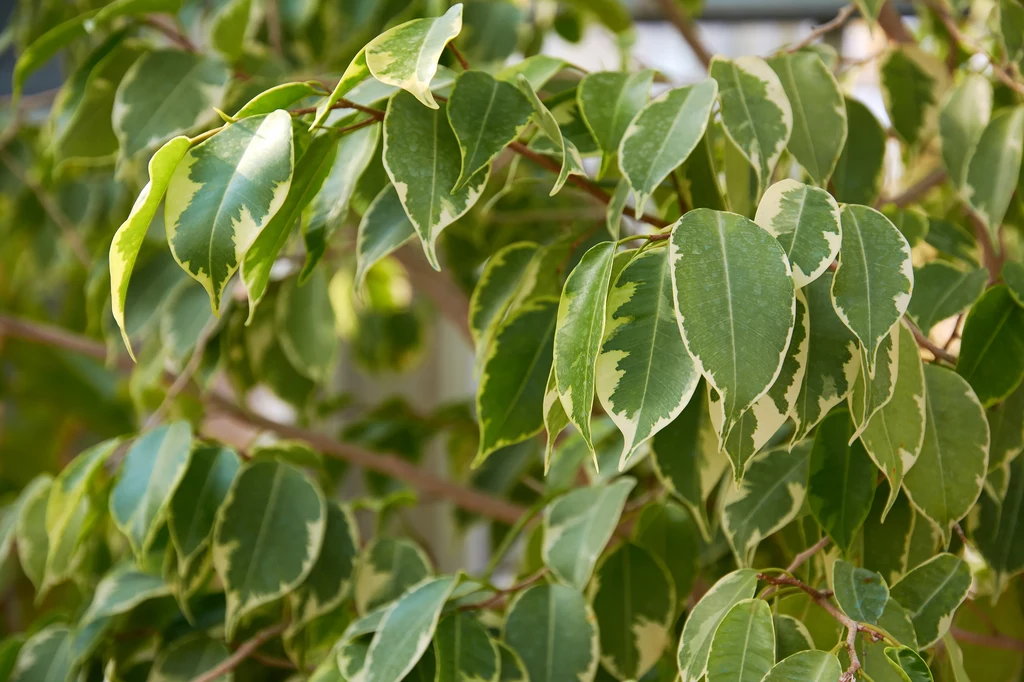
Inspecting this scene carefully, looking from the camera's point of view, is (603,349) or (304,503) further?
(304,503)

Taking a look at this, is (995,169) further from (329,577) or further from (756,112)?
(329,577)

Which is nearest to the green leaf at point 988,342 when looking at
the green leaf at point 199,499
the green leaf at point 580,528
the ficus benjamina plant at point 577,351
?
the ficus benjamina plant at point 577,351

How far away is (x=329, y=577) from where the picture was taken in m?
0.61

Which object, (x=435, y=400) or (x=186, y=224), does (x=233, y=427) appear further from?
(x=186, y=224)

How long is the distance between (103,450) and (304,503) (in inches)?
5.8

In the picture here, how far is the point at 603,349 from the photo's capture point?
36cm

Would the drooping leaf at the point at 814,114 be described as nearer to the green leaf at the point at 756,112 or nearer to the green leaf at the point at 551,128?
the green leaf at the point at 756,112

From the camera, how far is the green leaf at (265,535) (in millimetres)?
557

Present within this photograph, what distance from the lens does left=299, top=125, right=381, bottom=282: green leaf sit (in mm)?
453

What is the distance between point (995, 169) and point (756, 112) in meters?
0.18

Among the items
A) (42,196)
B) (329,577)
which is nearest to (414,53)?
(329,577)

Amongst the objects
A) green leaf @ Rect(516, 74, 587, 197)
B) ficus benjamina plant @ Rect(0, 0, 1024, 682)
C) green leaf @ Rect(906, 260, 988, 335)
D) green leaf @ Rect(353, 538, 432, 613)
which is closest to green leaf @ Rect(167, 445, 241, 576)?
ficus benjamina plant @ Rect(0, 0, 1024, 682)

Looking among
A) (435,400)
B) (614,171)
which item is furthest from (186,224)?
(435,400)

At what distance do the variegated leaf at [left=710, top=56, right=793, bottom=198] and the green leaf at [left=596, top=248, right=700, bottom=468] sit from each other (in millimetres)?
106
